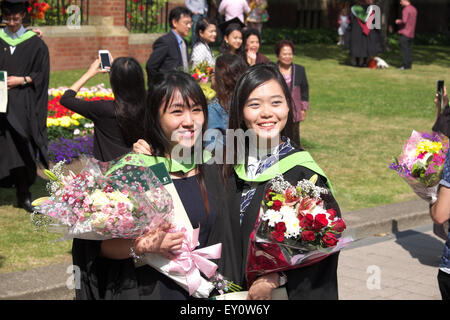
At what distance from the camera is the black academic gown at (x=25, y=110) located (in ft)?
26.1

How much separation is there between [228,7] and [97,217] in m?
14.6

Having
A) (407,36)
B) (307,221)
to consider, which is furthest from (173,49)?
(407,36)

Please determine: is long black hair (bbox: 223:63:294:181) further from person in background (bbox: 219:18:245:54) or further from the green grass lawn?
person in background (bbox: 219:18:245:54)

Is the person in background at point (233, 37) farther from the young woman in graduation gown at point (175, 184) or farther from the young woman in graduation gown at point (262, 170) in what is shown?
the young woman in graduation gown at point (175, 184)

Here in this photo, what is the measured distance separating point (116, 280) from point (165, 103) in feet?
2.84

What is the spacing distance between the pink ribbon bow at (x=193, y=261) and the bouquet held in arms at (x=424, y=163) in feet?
8.47

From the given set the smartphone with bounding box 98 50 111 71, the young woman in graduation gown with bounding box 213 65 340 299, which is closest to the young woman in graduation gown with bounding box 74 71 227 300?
the young woman in graduation gown with bounding box 213 65 340 299

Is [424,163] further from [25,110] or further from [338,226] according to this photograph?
[25,110]

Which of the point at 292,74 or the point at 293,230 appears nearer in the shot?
the point at 293,230

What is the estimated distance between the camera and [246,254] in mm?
3469

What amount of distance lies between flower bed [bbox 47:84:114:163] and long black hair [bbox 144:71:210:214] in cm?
486

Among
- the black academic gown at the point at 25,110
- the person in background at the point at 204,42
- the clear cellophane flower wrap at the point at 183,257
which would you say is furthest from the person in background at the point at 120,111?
the person in background at the point at 204,42

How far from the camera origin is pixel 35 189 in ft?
29.8

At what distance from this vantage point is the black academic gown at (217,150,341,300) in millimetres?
3285
